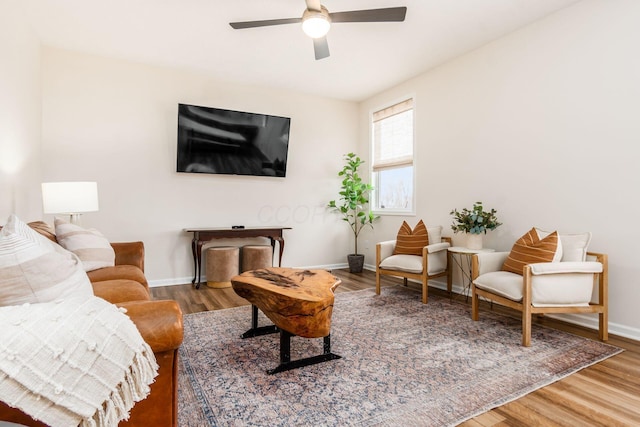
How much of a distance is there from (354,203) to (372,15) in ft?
9.75

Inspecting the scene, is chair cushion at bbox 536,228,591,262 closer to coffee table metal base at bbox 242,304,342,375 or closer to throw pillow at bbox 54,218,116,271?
coffee table metal base at bbox 242,304,342,375

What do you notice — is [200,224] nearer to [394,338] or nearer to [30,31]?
[30,31]

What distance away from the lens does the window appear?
473cm

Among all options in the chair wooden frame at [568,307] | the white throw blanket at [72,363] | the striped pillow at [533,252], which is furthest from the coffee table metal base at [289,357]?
the striped pillow at [533,252]

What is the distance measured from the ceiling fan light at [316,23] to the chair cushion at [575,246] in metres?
2.56

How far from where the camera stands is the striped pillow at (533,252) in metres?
2.63

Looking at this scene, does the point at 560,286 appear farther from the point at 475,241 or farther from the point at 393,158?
the point at 393,158

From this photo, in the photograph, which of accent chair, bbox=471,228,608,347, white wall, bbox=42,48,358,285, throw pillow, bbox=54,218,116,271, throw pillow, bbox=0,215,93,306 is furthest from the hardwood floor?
white wall, bbox=42,48,358,285

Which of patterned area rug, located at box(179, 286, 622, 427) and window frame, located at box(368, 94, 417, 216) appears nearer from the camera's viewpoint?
patterned area rug, located at box(179, 286, 622, 427)

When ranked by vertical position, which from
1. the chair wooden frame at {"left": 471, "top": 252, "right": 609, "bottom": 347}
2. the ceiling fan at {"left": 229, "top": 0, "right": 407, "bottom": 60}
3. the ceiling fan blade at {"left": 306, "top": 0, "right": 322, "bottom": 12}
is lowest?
the chair wooden frame at {"left": 471, "top": 252, "right": 609, "bottom": 347}

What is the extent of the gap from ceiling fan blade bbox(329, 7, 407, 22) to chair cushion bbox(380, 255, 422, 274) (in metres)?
2.27

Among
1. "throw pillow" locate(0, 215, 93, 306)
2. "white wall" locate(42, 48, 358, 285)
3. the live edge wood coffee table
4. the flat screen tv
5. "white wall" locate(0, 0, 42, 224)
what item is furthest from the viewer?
the flat screen tv

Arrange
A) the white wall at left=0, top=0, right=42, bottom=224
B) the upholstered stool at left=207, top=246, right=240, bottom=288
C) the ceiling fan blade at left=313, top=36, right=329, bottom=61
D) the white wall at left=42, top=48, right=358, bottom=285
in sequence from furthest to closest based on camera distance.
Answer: the upholstered stool at left=207, top=246, right=240, bottom=288, the white wall at left=42, top=48, right=358, bottom=285, the ceiling fan blade at left=313, top=36, right=329, bottom=61, the white wall at left=0, top=0, right=42, bottom=224

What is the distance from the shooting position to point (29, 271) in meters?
1.19
